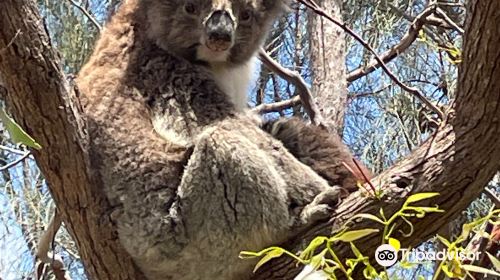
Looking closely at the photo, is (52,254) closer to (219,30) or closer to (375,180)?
(219,30)

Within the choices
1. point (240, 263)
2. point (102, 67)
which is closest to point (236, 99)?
point (102, 67)

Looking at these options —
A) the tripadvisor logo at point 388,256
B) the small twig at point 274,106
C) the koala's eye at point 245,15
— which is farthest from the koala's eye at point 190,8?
the tripadvisor logo at point 388,256

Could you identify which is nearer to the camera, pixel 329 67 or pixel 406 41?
pixel 406 41

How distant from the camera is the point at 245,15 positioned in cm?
271

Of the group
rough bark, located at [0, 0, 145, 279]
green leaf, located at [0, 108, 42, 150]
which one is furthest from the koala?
green leaf, located at [0, 108, 42, 150]

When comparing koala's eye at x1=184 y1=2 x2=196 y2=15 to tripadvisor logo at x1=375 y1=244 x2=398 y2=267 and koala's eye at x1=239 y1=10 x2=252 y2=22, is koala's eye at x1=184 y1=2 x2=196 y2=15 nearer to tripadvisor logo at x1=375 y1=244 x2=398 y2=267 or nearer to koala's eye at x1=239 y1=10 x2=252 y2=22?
koala's eye at x1=239 y1=10 x2=252 y2=22

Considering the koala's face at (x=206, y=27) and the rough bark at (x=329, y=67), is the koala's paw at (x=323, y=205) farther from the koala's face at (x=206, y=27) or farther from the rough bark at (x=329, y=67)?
the rough bark at (x=329, y=67)

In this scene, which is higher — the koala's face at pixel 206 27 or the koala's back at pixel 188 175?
the koala's face at pixel 206 27

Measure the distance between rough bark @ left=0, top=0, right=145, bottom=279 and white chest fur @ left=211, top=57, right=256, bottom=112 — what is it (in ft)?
1.77

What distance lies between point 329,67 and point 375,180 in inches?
42.5

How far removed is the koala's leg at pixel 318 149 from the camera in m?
2.52

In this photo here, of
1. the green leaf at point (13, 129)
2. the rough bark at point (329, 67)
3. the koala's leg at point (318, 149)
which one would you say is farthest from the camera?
the rough bark at point (329, 67)

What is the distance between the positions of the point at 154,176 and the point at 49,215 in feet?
3.06

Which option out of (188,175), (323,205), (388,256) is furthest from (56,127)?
(388,256)
